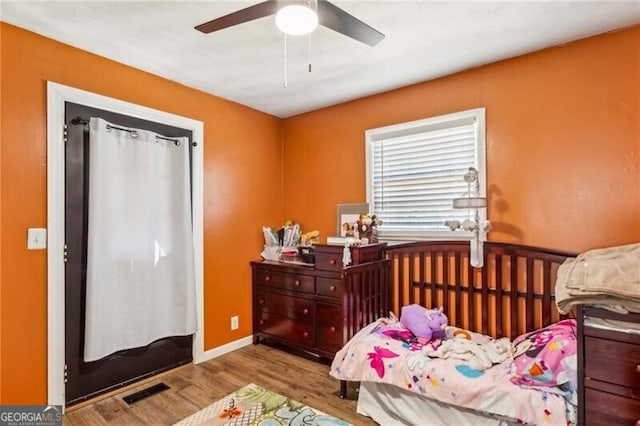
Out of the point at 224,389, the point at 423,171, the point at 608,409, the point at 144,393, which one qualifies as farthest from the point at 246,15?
the point at 144,393

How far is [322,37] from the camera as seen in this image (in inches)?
87.3

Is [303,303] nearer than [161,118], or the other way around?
[161,118]

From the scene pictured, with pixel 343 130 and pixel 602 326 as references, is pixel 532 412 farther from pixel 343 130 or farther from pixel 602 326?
pixel 343 130

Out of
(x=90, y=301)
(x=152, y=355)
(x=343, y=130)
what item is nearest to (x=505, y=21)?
(x=343, y=130)

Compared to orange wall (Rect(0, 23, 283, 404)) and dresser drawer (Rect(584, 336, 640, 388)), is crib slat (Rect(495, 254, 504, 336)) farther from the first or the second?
orange wall (Rect(0, 23, 283, 404))

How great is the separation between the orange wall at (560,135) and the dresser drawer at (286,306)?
1623 mm

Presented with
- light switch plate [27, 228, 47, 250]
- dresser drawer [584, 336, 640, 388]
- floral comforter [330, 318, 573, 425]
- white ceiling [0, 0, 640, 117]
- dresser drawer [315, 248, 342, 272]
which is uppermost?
white ceiling [0, 0, 640, 117]

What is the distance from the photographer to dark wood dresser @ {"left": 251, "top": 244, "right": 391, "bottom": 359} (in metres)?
2.69

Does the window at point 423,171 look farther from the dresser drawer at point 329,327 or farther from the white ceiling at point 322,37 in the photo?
the dresser drawer at point 329,327

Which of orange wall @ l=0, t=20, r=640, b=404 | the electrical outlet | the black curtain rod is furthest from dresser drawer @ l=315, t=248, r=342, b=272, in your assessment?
the black curtain rod

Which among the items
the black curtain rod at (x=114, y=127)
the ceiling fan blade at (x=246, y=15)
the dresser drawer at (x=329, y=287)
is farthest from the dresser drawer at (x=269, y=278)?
the ceiling fan blade at (x=246, y=15)

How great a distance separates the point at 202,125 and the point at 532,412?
3116mm

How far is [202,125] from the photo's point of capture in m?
3.09

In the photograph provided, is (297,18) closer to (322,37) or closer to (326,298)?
(322,37)
